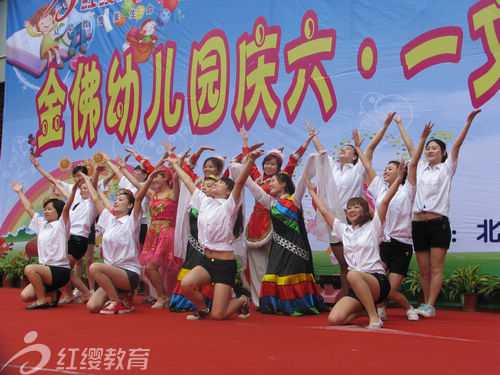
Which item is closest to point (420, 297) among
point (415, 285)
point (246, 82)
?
point (415, 285)

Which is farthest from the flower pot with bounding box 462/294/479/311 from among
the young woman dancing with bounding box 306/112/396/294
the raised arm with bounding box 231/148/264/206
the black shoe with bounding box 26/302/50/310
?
the black shoe with bounding box 26/302/50/310

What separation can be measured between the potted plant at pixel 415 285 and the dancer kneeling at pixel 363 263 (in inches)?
55.9

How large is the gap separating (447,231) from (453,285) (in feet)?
2.97

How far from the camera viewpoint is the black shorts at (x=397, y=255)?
4359 mm

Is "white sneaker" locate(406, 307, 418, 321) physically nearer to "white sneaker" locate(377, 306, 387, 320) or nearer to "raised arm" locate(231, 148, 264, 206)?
"white sneaker" locate(377, 306, 387, 320)

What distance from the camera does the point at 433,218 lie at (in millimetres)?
4496

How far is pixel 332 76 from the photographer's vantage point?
5.91 meters

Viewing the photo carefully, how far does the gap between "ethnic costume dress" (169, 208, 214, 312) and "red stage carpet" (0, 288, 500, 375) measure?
0.43 metres

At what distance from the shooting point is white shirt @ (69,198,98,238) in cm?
564

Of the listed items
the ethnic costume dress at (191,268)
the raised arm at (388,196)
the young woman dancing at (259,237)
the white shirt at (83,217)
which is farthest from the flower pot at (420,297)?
the white shirt at (83,217)

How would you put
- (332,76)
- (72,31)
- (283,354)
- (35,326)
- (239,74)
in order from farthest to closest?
(72,31) → (239,74) → (332,76) → (35,326) → (283,354)

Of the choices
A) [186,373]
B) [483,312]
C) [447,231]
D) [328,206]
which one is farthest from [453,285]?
[186,373]

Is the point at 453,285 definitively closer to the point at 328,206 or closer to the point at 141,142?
the point at 328,206

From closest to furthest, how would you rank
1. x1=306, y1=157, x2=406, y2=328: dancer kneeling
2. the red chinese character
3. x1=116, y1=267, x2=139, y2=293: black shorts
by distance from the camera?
x1=306, y1=157, x2=406, y2=328: dancer kneeling < x1=116, y1=267, x2=139, y2=293: black shorts < the red chinese character
